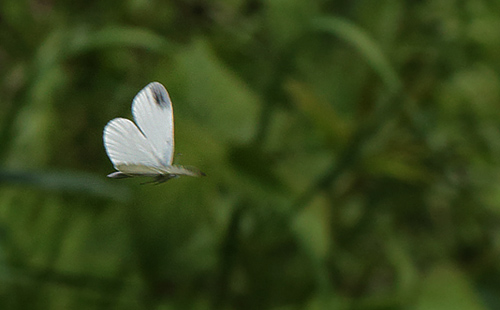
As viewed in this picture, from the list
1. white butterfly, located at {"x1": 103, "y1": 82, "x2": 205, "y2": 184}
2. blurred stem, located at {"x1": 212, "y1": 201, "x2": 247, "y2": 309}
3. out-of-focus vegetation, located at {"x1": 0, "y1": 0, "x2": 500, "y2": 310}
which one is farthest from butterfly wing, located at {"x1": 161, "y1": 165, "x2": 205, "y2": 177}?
blurred stem, located at {"x1": 212, "y1": 201, "x2": 247, "y2": 309}

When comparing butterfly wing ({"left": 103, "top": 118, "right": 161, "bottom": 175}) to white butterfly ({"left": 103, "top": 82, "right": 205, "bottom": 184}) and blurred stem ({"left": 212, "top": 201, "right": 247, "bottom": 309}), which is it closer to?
white butterfly ({"left": 103, "top": 82, "right": 205, "bottom": 184})

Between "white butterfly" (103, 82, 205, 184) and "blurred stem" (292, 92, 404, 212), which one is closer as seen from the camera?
"white butterfly" (103, 82, 205, 184)

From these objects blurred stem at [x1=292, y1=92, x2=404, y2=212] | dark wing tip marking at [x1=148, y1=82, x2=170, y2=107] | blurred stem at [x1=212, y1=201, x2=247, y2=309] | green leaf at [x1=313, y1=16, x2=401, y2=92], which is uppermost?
green leaf at [x1=313, y1=16, x2=401, y2=92]

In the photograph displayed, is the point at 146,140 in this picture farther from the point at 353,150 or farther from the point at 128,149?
the point at 353,150

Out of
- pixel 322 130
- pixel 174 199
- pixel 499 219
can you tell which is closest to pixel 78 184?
pixel 174 199

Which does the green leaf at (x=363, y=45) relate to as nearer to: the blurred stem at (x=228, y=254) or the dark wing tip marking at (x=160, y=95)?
the blurred stem at (x=228, y=254)

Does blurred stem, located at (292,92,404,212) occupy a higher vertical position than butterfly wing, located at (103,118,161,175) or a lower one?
higher

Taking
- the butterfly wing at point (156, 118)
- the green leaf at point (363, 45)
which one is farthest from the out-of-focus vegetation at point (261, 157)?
the butterfly wing at point (156, 118)
